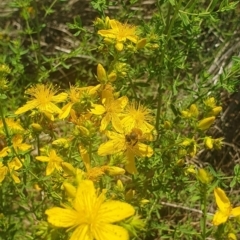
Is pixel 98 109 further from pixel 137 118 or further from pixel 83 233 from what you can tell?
pixel 83 233

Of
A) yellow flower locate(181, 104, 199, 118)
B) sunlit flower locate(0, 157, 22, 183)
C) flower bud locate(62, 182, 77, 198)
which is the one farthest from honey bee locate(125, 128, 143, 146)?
sunlit flower locate(0, 157, 22, 183)

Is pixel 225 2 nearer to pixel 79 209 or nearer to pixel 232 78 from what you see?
pixel 232 78

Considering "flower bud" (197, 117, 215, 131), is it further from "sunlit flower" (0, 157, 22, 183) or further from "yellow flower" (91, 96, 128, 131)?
"sunlit flower" (0, 157, 22, 183)

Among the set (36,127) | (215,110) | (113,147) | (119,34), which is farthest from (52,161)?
(215,110)

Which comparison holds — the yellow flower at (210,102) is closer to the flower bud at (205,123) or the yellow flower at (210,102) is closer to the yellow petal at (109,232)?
the flower bud at (205,123)

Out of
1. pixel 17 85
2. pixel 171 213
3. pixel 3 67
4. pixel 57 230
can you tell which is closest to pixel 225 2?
pixel 3 67

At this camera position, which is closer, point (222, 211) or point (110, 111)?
A: point (222, 211)

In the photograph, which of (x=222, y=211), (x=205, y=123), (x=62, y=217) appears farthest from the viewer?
(x=205, y=123)
